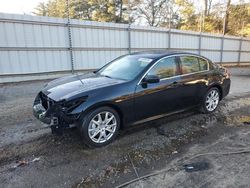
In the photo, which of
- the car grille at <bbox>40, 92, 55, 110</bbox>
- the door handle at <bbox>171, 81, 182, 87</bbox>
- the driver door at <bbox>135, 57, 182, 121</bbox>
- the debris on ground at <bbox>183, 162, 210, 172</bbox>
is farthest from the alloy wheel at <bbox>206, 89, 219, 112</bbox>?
the car grille at <bbox>40, 92, 55, 110</bbox>

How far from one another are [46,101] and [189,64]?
317 centimetres

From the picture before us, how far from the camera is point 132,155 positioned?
11.3 feet

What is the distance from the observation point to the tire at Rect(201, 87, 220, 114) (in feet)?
17.4

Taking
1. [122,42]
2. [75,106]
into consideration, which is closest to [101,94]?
[75,106]

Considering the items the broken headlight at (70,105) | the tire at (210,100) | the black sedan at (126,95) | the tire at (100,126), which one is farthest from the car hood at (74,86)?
the tire at (210,100)

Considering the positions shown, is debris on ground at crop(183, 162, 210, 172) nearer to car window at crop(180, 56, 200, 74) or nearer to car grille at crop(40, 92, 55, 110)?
car window at crop(180, 56, 200, 74)

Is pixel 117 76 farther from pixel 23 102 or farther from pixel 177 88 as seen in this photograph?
pixel 23 102

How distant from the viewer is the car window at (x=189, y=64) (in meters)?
4.79

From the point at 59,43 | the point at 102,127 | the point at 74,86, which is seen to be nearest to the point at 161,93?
the point at 102,127

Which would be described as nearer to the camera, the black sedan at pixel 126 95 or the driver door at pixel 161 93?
the black sedan at pixel 126 95

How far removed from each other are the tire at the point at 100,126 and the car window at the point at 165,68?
3.74 ft

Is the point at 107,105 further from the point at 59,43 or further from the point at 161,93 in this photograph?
the point at 59,43

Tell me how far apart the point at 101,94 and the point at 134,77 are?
0.80 meters

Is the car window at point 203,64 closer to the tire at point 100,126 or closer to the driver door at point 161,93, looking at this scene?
the driver door at point 161,93
